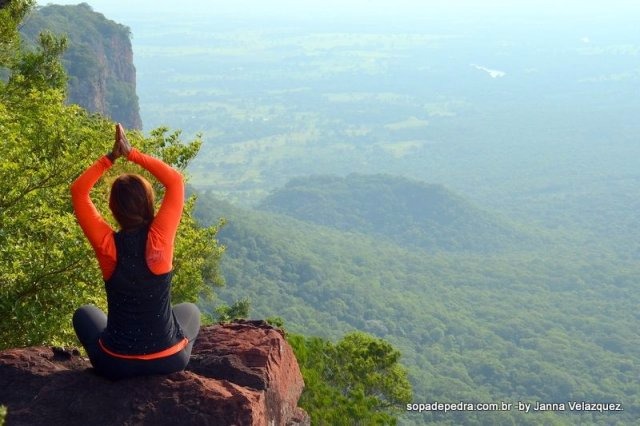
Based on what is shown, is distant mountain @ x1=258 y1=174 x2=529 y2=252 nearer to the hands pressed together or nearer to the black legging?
the black legging

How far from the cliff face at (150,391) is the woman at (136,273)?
22 cm

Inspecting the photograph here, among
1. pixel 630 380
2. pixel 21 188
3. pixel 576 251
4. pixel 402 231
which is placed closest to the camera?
pixel 21 188

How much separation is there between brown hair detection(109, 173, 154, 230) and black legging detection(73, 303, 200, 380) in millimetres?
1181

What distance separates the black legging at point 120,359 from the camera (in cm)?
682

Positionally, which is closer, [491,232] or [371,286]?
[371,286]

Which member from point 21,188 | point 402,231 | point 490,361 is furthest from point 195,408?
point 402,231

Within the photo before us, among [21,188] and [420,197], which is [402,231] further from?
[21,188]

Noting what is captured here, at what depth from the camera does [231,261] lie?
3701 inches

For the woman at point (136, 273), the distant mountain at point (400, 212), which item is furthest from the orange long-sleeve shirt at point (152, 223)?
the distant mountain at point (400, 212)

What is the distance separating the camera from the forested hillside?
7912 cm

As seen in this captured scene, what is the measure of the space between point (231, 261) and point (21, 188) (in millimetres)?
84942

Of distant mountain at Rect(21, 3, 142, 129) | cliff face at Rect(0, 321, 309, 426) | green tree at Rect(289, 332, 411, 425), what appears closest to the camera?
cliff face at Rect(0, 321, 309, 426)

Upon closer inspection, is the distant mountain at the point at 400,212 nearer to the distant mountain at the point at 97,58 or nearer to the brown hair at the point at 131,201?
the distant mountain at the point at 97,58

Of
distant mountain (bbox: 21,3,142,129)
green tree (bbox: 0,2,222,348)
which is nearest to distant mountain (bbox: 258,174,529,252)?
distant mountain (bbox: 21,3,142,129)
